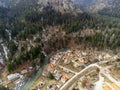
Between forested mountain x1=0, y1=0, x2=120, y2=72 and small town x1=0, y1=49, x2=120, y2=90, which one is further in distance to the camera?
forested mountain x1=0, y1=0, x2=120, y2=72

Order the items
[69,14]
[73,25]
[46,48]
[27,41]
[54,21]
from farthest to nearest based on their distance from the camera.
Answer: [69,14] < [54,21] < [73,25] < [27,41] < [46,48]

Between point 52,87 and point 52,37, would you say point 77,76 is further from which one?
point 52,37

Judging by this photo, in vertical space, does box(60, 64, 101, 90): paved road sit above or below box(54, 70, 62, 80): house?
below

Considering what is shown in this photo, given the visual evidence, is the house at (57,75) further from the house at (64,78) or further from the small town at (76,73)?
the house at (64,78)

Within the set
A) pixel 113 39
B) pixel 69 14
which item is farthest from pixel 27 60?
pixel 69 14

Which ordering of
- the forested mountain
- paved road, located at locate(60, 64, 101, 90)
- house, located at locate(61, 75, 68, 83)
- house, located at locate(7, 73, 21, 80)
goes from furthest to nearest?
the forested mountain → house, located at locate(7, 73, 21, 80) → house, located at locate(61, 75, 68, 83) → paved road, located at locate(60, 64, 101, 90)

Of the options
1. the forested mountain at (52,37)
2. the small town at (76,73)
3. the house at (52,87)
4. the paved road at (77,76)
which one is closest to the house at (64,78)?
the small town at (76,73)

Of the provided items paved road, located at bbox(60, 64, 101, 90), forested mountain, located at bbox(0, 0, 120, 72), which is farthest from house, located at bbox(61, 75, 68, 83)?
forested mountain, located at bbox(0, 0, 120, 72)

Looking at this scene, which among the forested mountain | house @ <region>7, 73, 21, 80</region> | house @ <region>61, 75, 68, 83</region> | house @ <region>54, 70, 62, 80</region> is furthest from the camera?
the forested mountain

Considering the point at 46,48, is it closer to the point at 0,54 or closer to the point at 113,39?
the point at 0,54

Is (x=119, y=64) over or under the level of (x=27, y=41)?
under

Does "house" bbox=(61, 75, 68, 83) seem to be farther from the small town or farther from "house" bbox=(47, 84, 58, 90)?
"house" bbox=(47, 84, 58, 90)
